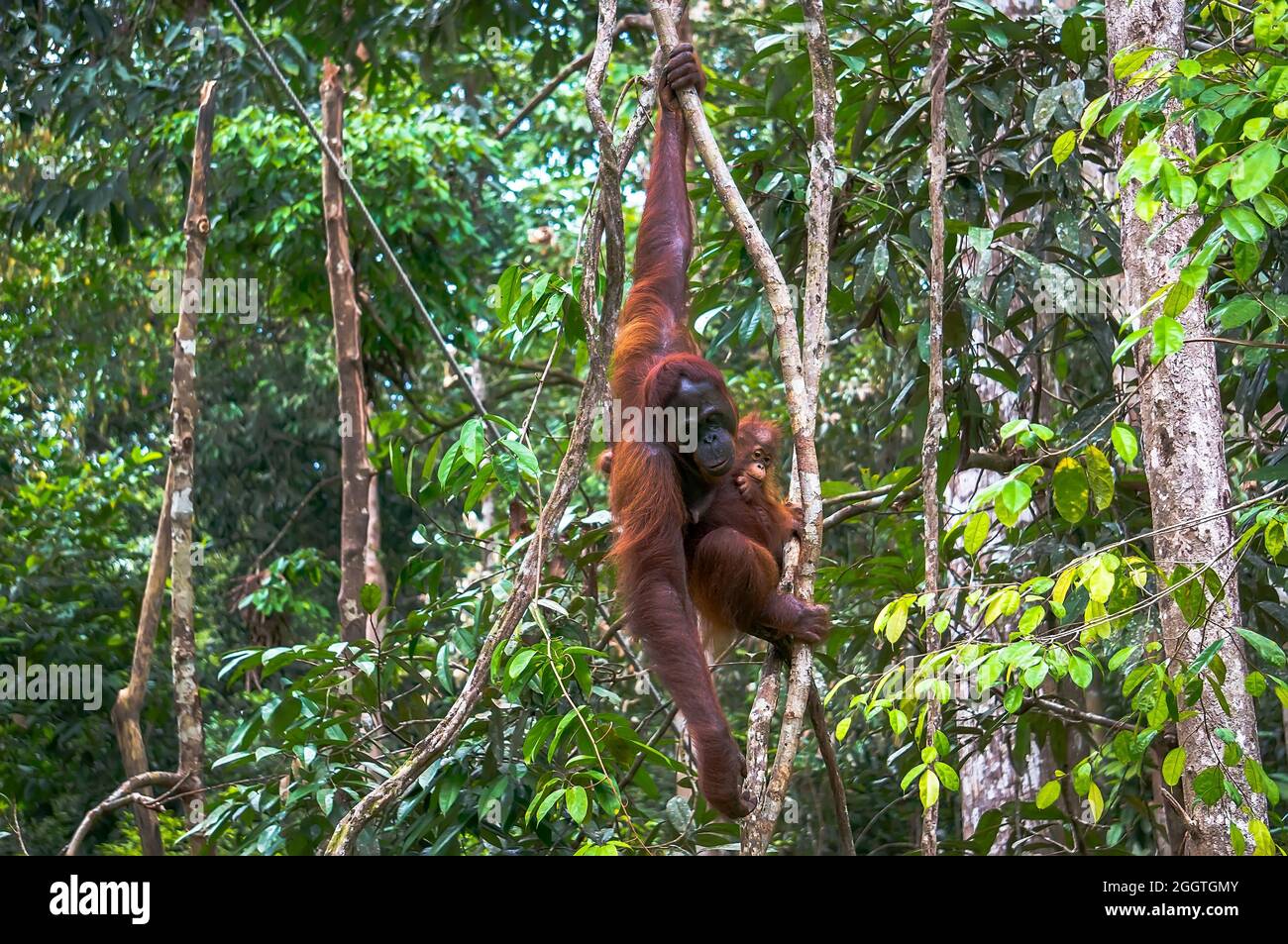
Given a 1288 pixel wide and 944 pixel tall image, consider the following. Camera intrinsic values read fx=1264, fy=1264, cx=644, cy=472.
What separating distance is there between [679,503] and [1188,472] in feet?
4.81

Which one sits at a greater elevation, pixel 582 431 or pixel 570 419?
pixel 570 419

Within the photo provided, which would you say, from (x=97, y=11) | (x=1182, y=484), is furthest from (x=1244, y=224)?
(x=97, y=11)

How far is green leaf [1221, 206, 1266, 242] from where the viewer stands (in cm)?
255

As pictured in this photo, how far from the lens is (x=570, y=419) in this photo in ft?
19.1

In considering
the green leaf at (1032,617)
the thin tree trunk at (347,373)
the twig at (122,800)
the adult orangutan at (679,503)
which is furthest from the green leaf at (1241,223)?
the thin tree trunk at (347,373)

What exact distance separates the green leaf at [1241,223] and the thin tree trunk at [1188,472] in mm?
650

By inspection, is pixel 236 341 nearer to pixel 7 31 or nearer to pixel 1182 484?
pixel 7 31

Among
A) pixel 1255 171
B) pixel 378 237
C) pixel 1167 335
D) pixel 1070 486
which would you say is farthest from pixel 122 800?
pixel 1255 171

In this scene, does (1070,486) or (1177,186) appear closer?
(1177,186)

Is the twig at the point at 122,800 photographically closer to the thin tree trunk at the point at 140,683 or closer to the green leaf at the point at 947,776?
the thin tree trunk at the point at 140,683

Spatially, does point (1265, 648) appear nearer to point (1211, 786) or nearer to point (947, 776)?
point (1211, 786)

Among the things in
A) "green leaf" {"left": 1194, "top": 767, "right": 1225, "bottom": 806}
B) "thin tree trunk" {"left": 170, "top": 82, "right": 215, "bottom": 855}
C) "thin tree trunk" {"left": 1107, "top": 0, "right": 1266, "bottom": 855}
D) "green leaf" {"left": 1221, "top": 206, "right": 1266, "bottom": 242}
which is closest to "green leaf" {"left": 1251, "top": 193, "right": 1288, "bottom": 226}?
"green leaf" {"left": 1221, "top": 206, "right": 1266, "bottom": 242}
